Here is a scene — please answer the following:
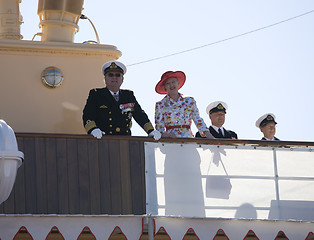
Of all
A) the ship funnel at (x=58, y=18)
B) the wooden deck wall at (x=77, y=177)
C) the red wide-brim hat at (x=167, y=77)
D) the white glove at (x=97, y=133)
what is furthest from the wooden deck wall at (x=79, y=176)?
→ the ship funnel at (x=58, y=18)

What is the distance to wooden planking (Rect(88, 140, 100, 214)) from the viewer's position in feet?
48.7

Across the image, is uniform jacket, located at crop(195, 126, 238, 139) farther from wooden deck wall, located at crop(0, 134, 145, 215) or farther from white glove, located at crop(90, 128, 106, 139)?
white glove, located at crop(90, 128, 106, 139)

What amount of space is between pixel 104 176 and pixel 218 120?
218cm

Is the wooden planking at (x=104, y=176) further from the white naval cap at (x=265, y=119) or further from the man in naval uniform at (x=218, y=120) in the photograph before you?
the white naval cap at (x=265, y=119)

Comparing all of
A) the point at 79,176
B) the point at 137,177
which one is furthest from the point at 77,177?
the point at 137,177

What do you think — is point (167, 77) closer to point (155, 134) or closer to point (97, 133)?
point (155, 134)

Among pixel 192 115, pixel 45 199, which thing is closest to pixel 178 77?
pixel 192 115

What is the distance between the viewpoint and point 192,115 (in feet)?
51.9

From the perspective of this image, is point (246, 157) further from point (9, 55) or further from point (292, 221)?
point (9, 55)

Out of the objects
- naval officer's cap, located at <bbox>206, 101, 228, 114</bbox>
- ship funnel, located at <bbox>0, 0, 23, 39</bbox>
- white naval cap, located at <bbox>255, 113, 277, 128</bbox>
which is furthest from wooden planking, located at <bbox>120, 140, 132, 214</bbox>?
ship funnel, located at <bbox>0, 0, 23, 39</bbox>

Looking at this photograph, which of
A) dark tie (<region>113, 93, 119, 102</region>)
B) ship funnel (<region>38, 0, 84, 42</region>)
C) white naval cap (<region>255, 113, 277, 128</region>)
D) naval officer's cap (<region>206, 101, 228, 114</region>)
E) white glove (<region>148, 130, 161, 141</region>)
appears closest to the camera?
white glove (<region>148, 130, 161, 141</region>)

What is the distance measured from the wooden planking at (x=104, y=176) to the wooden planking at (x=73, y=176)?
12.9 inches

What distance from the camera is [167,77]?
631 inches

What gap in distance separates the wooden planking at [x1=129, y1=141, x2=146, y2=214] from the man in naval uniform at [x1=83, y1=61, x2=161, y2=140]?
0.29 m
